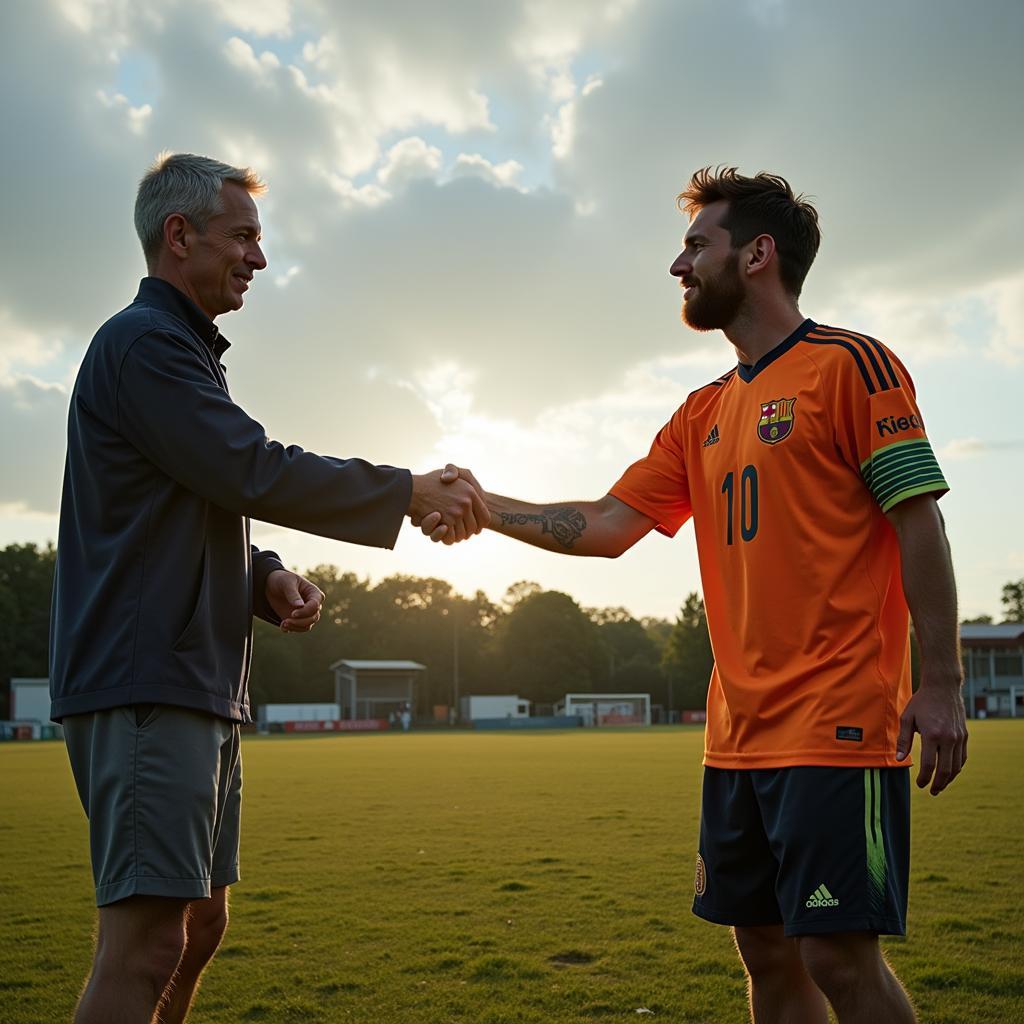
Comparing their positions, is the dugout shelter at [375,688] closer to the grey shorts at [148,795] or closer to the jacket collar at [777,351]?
the jacket collar at [777,351]

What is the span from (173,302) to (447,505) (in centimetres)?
119

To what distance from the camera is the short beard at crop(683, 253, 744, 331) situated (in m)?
3.91

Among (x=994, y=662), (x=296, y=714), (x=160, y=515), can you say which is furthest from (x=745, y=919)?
(x=994, y=662)

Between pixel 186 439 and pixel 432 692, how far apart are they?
97845 millimetres

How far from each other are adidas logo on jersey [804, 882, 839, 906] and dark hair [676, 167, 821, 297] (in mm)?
2111

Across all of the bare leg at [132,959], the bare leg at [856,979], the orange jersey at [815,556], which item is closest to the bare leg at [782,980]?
the bare leg at [856,979]

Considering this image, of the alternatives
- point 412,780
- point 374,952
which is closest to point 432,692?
point 412,780

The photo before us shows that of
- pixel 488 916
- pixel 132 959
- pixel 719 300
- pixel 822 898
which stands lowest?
pixel 488 916

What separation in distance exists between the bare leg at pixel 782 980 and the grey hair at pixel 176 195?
3.07 metres

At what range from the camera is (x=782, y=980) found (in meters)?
3.51

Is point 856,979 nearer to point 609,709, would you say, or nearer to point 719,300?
point 719,300

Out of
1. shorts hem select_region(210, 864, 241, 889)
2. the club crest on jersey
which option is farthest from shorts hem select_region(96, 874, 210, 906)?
the club crest on jersey

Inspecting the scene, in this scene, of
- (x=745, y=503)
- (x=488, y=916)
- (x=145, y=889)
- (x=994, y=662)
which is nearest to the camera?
(x=145, y=889)

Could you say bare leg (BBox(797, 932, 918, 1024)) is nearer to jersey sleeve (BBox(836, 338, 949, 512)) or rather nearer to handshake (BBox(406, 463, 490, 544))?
jersey sleeve (BBox(836, 338, 949, 512))
